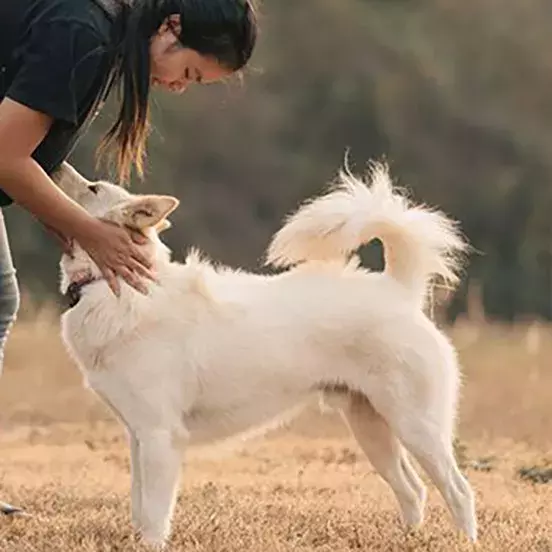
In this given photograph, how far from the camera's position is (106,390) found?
5.05m

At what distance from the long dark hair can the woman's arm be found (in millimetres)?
294

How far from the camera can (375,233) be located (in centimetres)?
553

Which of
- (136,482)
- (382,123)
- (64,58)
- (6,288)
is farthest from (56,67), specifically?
(382,123)

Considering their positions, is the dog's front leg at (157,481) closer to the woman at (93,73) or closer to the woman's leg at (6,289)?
the woman at (93,73)

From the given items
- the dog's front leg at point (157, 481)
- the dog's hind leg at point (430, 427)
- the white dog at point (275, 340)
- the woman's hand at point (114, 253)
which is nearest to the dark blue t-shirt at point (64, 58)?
the woman's hand at point (114, 253)

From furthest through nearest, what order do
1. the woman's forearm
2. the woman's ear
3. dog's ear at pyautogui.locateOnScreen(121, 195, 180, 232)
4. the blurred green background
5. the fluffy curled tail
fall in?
the blurred green background → the fluffy curled tail → dog's ear at pyautogui.locateOnScreen(121, 195, 180, 232) → the woman's ear → the woman's forearm

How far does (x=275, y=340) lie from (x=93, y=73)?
1.32 metres

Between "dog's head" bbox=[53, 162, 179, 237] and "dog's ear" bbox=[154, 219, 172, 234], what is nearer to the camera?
"dog's head" bbox=[53, 162, 179, 237]

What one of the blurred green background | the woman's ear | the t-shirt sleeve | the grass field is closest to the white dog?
the grass field

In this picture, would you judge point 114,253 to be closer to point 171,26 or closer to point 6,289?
point 171,26

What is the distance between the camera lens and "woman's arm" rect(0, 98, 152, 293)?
13.9ft

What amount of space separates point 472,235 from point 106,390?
2272cm

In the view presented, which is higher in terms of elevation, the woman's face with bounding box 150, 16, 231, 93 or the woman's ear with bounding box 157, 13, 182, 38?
the woman's ear with bounding box 157, 13, 182, 38

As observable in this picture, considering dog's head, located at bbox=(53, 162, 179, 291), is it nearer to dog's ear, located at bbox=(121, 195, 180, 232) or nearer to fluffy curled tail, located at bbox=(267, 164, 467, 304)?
dog's ear, located at bbox=(121, 195, 180, 232)
